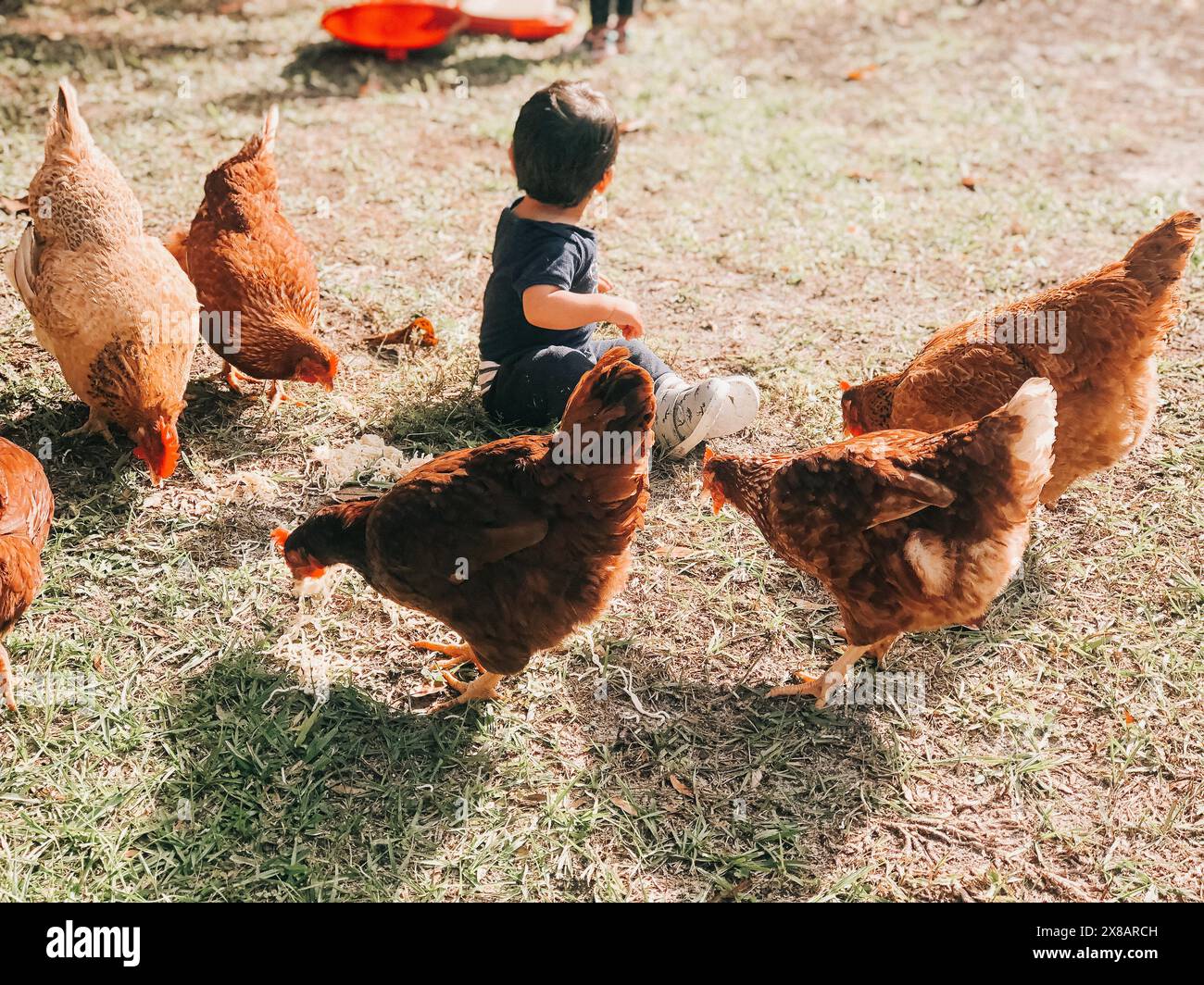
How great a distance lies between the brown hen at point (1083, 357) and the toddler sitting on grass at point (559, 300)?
882mm

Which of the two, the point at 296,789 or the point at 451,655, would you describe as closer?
the point at 296,789

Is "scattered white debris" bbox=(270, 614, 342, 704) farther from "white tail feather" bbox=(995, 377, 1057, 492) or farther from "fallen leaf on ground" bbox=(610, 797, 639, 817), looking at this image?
"white tail feather" bbox=(995, 377, 1057, 492)

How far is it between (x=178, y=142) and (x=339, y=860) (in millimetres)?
5135

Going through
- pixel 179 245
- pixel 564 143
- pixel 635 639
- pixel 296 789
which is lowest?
pixel 296 789

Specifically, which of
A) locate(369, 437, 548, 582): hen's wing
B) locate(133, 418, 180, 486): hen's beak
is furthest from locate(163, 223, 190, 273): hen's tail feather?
locate(369, 437, 548, 582): hen's wing

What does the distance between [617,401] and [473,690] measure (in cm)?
112

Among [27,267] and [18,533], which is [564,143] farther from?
[18,533]

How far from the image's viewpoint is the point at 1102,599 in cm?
361

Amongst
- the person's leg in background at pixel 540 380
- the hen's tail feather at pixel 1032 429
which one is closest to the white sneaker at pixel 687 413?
the person's leg in background at pixel 540 380

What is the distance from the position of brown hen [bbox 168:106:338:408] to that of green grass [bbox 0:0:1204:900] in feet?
1.24

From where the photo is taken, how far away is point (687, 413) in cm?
400

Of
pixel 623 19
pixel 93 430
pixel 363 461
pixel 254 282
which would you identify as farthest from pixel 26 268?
pixel 623 19

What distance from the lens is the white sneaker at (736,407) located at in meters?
4.03
